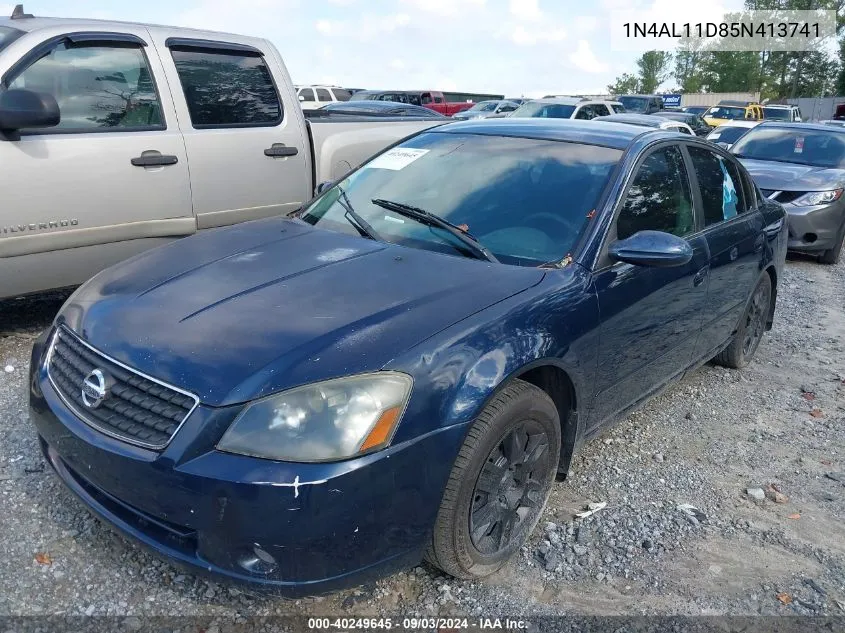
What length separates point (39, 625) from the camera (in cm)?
236

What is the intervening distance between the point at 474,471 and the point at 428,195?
1.52 metres

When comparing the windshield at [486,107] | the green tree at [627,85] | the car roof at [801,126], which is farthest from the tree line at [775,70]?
the car roof at [801,126]

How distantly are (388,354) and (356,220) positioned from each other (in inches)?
51.8

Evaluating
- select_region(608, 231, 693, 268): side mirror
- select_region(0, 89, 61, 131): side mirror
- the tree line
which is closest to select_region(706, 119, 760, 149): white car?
select_region(608, 231, 693, 268): side mirror

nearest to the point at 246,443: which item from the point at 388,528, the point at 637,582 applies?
the point at 388,528

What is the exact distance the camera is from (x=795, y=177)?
8.82 metres

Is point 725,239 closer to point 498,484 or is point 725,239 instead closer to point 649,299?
point 649,299

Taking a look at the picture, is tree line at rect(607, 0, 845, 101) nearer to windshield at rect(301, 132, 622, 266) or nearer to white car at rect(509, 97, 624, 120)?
white car at rect(509, 97, 624, 120)

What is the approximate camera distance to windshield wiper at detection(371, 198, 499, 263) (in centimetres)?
306

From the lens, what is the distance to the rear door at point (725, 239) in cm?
400

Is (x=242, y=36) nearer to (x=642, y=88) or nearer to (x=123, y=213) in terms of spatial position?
(x=123, y=213)

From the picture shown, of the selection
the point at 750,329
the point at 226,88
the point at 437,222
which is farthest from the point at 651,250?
the point at 226,88

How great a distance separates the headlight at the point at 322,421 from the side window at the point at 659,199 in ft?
4.98

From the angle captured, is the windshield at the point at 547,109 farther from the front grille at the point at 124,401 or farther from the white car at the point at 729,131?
the front grille at the point at 124,401
